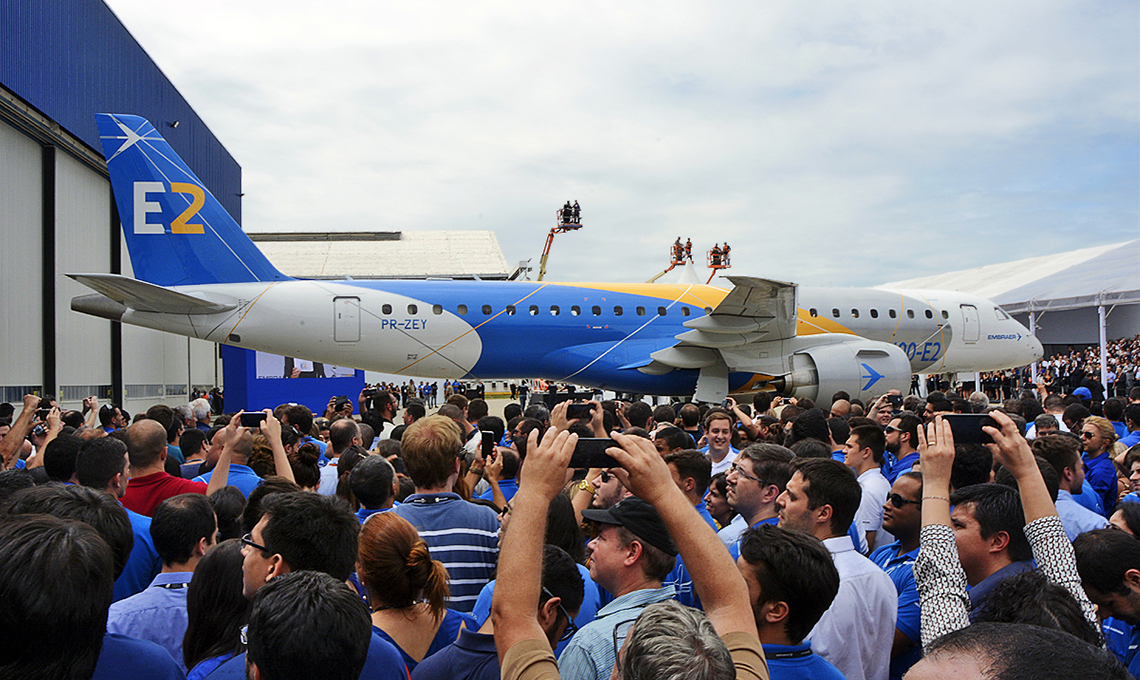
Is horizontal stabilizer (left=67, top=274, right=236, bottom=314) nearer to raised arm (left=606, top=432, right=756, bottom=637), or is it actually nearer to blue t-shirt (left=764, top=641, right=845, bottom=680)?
raised arm (left=606, top=432, right=756, bottom=637)

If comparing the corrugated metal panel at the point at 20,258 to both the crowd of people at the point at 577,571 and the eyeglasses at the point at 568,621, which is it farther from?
the eyeglasses at the point at 568,621

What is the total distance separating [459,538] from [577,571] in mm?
1313

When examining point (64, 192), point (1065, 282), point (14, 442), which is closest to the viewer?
point (14, 442)

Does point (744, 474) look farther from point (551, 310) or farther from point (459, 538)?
point (551, 310)

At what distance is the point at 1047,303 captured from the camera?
1256 inches

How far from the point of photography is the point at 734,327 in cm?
1764

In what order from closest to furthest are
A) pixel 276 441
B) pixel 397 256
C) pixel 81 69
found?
1. pixel 276 441
2. pixel 81 69
3. pixel 397 256

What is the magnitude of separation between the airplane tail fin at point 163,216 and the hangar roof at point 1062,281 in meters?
19.6

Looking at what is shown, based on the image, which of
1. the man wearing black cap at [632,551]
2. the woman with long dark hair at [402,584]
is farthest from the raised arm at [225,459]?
the man wearing black cap at [632,551]

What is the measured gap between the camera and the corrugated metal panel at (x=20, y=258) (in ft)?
60.1

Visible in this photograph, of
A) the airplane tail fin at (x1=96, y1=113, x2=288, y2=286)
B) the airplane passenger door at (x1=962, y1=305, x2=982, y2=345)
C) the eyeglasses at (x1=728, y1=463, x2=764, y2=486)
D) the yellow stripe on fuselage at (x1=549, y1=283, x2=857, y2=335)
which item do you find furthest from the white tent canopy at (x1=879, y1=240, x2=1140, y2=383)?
the eyeglasses at (x1=728, y1=463, x2=764, y2=486)

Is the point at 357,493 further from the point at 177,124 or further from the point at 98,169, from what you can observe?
the point at 177,124

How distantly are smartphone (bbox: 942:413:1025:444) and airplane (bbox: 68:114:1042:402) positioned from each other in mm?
12381

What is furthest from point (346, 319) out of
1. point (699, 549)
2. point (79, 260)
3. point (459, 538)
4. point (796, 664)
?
point (699, 549)
